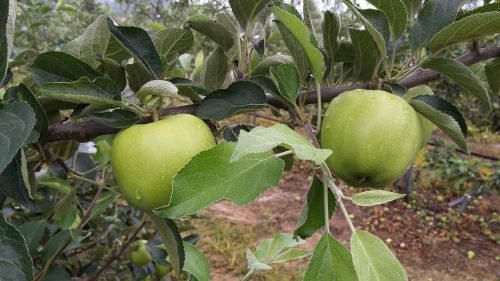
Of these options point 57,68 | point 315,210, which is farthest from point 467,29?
point 57,68

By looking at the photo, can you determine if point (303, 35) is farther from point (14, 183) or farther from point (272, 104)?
point (14, 183)

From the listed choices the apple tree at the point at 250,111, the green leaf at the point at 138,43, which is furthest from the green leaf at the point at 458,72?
the green leaf at the point at 138,43

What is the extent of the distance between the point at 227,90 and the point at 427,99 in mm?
261

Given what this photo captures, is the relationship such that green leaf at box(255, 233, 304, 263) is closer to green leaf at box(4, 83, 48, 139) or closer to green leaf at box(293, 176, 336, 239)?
green leaf at box(293, 176, 336, 239)

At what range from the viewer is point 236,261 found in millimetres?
3395

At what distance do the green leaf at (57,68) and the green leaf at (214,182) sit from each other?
224 millimetres

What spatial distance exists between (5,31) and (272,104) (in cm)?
35

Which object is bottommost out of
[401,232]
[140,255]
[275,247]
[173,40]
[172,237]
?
[401,232]

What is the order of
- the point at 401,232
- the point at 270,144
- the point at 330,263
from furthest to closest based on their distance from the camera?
the point at 401,232, the point at 330,263, the point at 270,144

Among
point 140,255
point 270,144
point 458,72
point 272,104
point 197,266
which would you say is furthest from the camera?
point 140,255

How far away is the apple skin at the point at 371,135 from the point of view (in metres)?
0.52

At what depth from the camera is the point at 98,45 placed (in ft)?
2.02

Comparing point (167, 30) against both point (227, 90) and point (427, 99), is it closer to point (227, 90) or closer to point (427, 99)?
point (227, 90)

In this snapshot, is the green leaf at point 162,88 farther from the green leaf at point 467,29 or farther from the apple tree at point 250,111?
the green leaf at point 467,29
